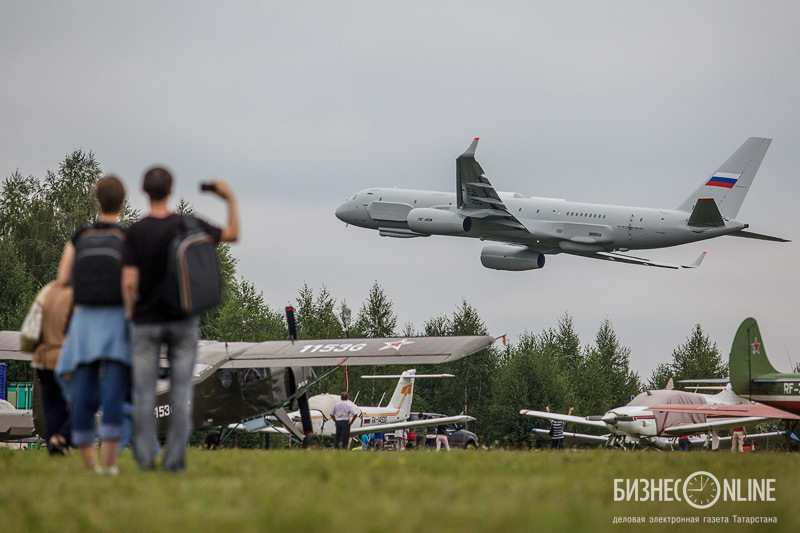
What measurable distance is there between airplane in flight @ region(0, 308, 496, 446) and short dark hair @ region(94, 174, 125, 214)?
939 cm

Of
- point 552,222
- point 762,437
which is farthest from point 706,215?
point 762,437

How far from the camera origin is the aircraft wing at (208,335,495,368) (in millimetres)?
16344

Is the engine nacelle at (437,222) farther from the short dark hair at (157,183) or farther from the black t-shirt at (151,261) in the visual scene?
the black t-shirt at (151,261)

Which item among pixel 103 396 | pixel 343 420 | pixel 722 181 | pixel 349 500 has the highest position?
pixel 722 181

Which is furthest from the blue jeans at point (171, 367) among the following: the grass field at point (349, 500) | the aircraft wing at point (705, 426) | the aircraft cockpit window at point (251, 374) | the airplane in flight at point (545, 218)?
the airplane in flight at point (545, 218)

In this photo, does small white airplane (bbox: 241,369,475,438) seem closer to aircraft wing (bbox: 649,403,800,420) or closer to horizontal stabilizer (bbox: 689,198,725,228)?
aircraft wing (bbox: 649,403,800,420)

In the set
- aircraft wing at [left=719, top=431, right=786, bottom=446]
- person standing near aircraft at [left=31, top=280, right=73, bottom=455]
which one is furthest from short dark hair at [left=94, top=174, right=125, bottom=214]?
aircraft wing at [left=719, top=431, right=786, bottom=446]

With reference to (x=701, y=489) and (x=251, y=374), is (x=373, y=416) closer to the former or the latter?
Answer: (x=251, y=374)

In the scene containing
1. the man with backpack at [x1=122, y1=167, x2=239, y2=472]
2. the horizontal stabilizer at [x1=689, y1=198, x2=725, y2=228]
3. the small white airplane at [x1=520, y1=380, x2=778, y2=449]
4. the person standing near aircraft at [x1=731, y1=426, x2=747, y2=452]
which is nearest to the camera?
the man with backpack at [x1=122, y1=167, x2=239, y2=472]

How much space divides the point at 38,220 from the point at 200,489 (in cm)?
6101

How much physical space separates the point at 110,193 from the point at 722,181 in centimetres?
4298

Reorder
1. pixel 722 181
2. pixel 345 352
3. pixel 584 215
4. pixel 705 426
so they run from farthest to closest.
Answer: pixel 722 181, pixel 584 215, pixel 705 426, pixel 345 352

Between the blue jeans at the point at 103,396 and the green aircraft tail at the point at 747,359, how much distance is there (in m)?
20.9

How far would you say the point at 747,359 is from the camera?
984 inches
